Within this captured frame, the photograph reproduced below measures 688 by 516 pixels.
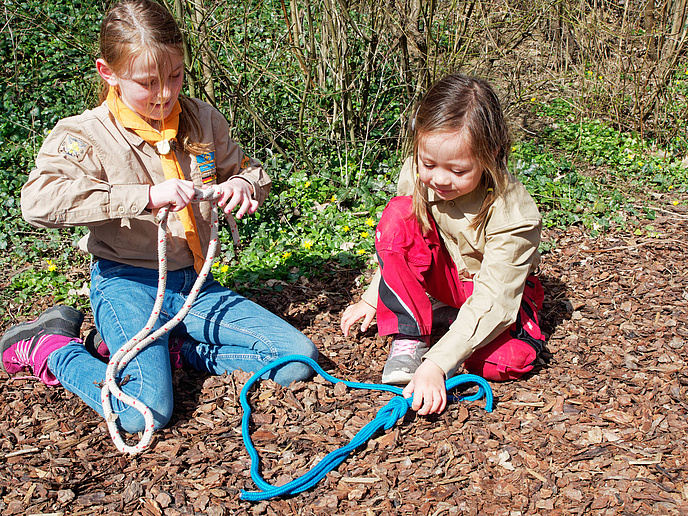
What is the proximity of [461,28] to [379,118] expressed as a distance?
33.1 inches

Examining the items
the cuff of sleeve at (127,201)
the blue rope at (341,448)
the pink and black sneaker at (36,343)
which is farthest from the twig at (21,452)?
the cuff of sleeve at (127,201)

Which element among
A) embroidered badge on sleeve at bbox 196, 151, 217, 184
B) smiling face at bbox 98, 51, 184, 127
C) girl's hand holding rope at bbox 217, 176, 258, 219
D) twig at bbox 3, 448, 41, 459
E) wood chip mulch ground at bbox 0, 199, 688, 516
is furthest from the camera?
embroidered badge on sleeve at bbox 196, 151, 217, 184

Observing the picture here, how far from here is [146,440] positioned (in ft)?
6.80

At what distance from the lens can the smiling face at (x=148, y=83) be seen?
2.17m

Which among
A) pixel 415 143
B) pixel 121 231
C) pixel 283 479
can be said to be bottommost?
pixel 283 479

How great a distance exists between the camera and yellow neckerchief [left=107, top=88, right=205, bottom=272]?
232cm

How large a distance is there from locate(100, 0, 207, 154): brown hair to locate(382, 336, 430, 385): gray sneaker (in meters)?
1.45

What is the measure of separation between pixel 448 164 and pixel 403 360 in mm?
845

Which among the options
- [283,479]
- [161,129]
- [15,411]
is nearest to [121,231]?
[161,129]

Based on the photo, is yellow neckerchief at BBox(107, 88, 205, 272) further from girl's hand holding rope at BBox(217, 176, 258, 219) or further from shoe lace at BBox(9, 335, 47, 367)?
shoe lace at BBox(9, 335, 47, 367)

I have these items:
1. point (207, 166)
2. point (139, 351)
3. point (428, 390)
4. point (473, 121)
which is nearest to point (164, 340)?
point (139, 351)

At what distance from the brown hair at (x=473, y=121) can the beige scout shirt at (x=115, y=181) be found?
2.78 feet

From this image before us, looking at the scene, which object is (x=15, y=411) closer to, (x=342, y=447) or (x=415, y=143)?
(x=342, y=447)

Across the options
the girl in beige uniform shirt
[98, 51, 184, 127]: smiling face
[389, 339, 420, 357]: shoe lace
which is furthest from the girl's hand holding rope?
[389, 339, 420, 357]: shoe lace
